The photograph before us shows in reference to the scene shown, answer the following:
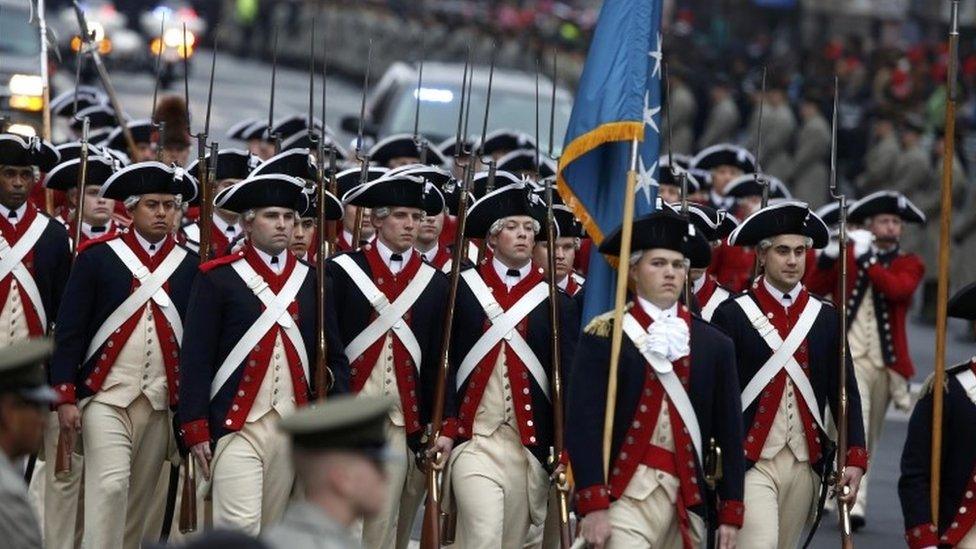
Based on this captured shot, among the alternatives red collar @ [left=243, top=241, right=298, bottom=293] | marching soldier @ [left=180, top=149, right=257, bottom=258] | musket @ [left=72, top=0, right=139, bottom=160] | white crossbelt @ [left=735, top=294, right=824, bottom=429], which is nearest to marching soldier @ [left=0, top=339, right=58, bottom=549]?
red collar @ [left=243, top=241, right=298, bottom=293]

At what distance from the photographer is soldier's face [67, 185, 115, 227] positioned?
13.2 metres

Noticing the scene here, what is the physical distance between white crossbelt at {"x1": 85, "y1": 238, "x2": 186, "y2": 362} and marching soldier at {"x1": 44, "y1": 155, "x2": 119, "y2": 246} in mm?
1490

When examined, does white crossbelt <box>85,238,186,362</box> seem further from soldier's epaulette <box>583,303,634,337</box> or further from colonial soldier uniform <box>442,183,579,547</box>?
soldier's epaulette <box>583,303,634,337</box>

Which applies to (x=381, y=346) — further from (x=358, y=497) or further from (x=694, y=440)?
(x=358, y=497)

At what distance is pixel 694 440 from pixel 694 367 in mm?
248

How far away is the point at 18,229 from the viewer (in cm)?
1209

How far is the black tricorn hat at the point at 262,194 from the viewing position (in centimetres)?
1110

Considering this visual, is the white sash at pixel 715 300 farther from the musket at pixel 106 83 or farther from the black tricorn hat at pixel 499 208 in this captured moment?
the musket at pixel 106 83

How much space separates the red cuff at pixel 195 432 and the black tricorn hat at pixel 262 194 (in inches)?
35.7

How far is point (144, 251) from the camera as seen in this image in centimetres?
1164

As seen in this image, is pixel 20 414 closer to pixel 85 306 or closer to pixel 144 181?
pixel 85 306

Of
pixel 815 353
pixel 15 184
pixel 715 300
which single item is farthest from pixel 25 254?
pixel 815 353

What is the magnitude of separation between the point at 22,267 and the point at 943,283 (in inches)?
161

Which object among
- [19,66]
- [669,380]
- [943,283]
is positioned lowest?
[669,380]
